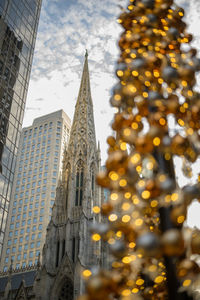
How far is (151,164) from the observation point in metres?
4.96

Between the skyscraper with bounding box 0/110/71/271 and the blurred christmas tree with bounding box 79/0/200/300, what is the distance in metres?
68.9

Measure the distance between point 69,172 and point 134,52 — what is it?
4219 centimetres

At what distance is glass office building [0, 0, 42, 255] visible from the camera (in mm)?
25527

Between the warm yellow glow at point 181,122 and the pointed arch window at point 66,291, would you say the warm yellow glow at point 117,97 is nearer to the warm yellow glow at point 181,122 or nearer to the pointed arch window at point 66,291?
the warm yellow glow at point 181,122

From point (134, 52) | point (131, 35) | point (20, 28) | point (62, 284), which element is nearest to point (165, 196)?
point (134, 52)

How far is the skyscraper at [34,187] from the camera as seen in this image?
72.1 metres

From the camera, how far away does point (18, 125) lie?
2902cm

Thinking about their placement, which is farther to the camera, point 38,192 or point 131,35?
point 38,192

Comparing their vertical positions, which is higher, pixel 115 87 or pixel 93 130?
pixel 93 130

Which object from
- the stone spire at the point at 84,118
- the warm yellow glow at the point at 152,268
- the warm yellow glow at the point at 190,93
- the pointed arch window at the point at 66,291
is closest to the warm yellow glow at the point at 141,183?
the warm yellow glow at the point at 152,268

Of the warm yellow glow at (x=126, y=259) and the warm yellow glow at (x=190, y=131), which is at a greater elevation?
the warm yellow glow at (x=190, y=131)

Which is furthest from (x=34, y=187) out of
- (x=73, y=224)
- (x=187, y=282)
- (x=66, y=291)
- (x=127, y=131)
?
(x=187, y=282)

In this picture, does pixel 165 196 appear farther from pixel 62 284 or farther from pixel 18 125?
pixel 62 284

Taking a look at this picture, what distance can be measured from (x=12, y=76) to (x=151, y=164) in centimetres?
2749
